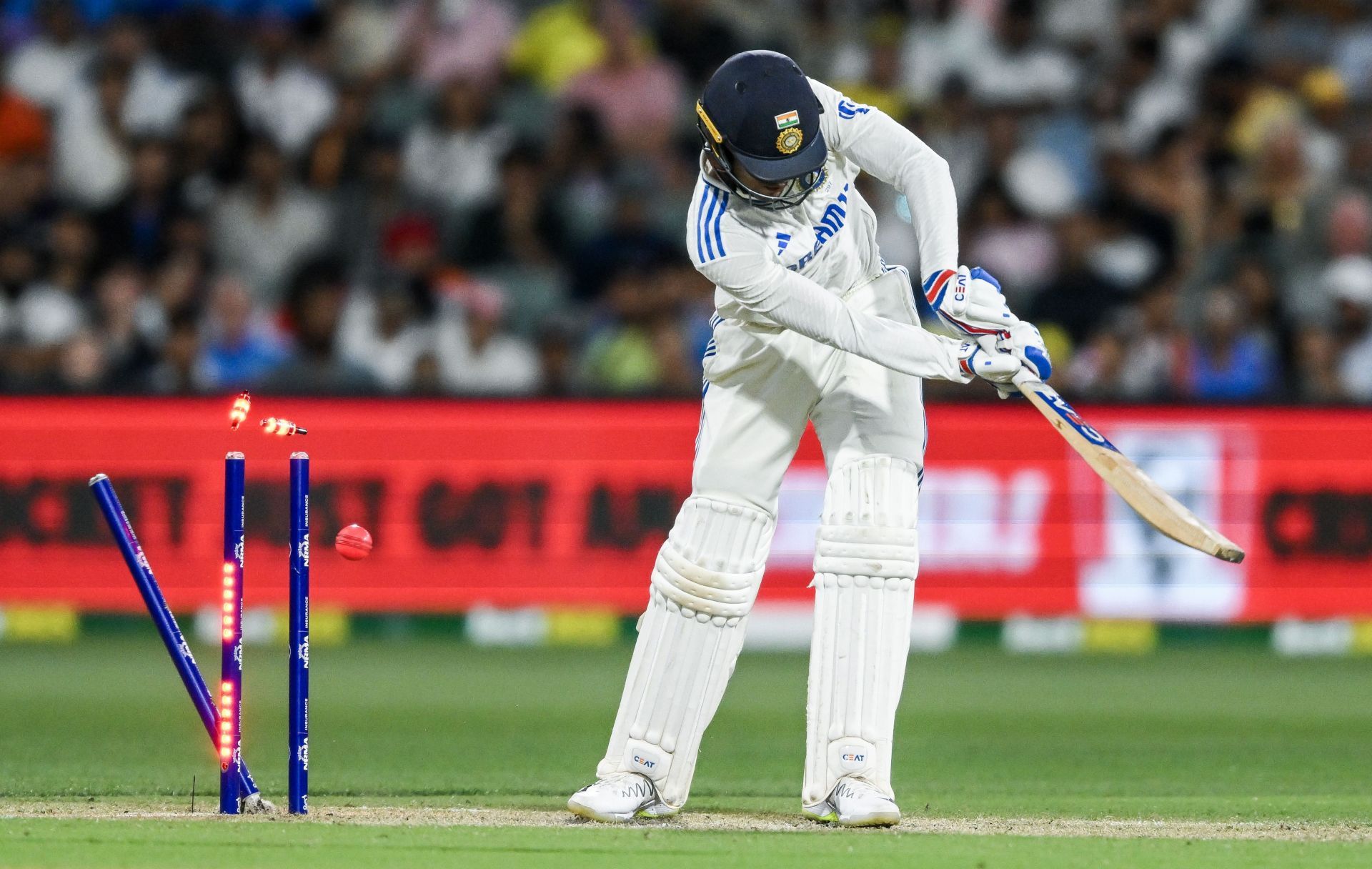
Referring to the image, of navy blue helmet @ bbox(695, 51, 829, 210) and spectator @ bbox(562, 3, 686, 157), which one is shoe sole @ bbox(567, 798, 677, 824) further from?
spectator @ bbox(562, 3, 686, 157)

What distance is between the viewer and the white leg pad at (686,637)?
500 cm

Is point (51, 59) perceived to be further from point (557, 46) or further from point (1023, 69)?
point (1023, 69)

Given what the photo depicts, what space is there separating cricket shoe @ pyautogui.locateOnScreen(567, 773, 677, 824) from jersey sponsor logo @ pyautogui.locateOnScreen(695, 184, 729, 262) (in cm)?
124

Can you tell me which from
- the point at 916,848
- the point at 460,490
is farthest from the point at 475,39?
the point at 916,848

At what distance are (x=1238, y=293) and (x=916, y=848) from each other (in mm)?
6480

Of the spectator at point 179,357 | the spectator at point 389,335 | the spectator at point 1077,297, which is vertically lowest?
the spectator at point 179,357

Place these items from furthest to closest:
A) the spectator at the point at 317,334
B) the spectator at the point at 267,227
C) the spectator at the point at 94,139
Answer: the spectator at the point at 94,139 → the spectator at the point at 267,227 → the spectator at the point at 317,334

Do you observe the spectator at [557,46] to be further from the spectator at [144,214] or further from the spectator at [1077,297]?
the spectator at [1077,297]

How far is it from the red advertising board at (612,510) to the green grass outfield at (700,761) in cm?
30

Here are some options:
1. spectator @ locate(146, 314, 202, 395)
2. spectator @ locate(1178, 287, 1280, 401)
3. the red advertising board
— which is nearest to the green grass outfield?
the red advertising board

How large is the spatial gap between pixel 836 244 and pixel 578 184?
20.6 feet

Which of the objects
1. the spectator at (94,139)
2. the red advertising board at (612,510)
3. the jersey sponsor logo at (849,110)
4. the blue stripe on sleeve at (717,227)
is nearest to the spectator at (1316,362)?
the red advertising board at (612,510)

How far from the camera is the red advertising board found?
9.41m

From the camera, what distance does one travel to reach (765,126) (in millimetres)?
4777
